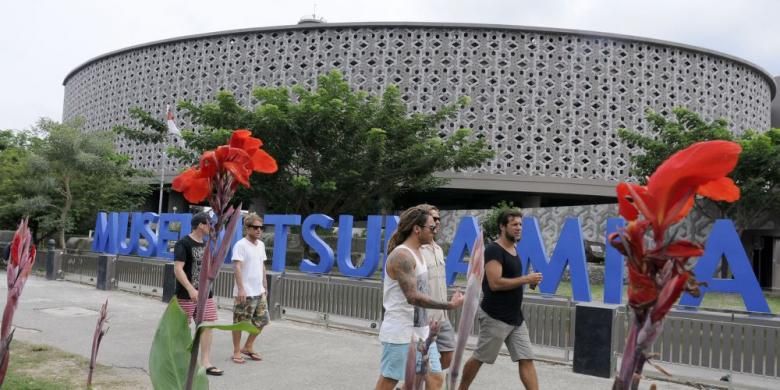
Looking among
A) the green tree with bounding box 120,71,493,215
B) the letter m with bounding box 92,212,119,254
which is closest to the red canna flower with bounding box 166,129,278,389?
the letter m with bounding box 92,212,119,254

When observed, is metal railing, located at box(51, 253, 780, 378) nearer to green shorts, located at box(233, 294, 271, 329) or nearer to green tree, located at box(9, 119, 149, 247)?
green shorts, located at box(233, 294, 271, 329)

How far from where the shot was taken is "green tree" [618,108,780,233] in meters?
18.6

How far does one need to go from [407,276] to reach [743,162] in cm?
1886

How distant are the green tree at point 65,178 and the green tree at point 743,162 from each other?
19.6 metres

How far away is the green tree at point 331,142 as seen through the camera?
20.2 m

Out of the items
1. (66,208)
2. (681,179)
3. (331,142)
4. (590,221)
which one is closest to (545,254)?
(681,179)

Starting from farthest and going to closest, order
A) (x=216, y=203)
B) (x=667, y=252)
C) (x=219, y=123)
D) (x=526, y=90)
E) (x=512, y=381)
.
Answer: (x=526, y=90) < (x=219, y=123) < (x=512, y=381) < (x=216, y=203) < (x=667, y=252)

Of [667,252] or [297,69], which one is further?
[297,69]

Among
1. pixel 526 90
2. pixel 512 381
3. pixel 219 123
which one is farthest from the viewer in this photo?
pixel 526 90

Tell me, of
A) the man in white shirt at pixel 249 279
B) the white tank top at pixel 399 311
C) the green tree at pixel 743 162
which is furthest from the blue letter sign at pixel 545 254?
the green tree at pixel 743 162

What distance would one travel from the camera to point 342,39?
32.6 m

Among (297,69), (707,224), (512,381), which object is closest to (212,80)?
(297,69)

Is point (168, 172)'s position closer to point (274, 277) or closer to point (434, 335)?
point (274, 277)

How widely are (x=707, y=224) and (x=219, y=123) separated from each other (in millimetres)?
Result: 18118
